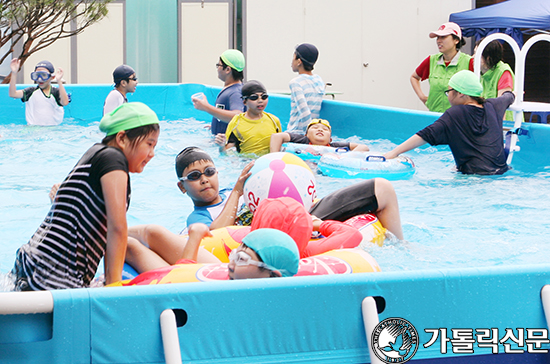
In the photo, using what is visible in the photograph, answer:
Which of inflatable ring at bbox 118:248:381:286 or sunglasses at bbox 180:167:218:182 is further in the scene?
sunglasses at bbox 180:167:218:182

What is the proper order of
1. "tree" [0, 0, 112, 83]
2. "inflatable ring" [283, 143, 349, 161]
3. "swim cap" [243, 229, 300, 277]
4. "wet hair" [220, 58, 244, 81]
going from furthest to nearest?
"tree" [0, 0, 112, 83]
"wet hair" [220, 58, 244, 81]
"inflatable ring" [283, 143, 349, 161]
"swim cap" [243, 229, 300, 277]

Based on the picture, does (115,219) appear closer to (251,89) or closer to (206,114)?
(251,89)

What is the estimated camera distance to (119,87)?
8523 mm

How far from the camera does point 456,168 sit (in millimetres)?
6918

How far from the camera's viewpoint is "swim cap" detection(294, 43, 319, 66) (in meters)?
7.56

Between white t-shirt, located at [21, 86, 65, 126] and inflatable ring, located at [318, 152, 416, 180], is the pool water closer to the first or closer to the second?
inflatable ring, located at [318, 152, 416, 180]

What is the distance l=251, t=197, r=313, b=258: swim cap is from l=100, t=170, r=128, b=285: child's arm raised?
0.79 metres

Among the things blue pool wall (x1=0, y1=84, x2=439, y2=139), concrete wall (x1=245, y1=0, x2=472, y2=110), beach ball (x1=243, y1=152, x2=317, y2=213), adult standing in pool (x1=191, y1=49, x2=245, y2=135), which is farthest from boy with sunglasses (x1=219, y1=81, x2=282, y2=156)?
concrete wall (x1=245, y1=0, x2=472, y2=110)

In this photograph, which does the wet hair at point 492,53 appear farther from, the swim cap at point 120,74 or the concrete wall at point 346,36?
the concrete wall at point 346,36

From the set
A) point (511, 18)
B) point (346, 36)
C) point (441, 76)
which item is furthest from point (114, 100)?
point (346, 36)

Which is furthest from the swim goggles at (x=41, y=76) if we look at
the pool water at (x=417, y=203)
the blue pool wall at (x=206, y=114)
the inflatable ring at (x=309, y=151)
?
the inflatable ring at (x=309, y=151)

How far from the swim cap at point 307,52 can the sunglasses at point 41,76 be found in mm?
4349

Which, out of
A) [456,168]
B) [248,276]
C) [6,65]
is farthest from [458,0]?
[248,276]

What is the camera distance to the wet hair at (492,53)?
7664 millimetres
